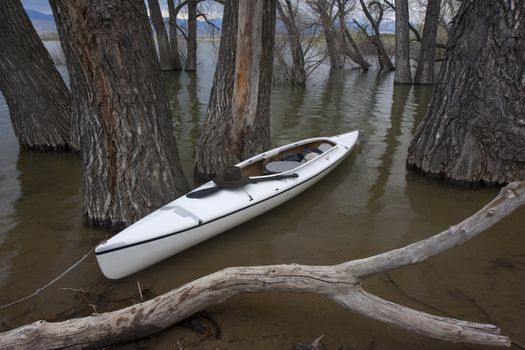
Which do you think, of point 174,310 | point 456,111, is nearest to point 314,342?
point 174,310

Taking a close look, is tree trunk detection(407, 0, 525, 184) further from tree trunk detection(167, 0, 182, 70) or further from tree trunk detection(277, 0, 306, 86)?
tree trunk detection(167, 0, 182, 70)

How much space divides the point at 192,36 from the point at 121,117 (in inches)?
708

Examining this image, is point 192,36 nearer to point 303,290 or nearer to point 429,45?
point 429,45

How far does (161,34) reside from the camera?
1964 cm

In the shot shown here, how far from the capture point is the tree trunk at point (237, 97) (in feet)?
16.4

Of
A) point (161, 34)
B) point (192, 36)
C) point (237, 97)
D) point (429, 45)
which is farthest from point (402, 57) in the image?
point (237, 97)

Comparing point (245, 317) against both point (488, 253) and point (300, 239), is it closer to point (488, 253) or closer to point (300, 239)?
point (300, 239)

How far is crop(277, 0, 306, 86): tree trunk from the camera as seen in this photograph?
48.6ft

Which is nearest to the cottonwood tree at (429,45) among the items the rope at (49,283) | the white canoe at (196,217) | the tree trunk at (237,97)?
the tree trunk at (237,97)

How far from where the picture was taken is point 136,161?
393 cm

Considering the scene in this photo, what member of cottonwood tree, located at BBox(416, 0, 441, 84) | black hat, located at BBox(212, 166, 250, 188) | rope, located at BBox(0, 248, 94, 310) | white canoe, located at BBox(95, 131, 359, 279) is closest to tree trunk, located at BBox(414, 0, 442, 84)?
cottonwood tree, located at BBox(416, 0, 441, 84)

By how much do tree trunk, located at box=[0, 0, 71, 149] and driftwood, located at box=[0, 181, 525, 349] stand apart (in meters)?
5.04

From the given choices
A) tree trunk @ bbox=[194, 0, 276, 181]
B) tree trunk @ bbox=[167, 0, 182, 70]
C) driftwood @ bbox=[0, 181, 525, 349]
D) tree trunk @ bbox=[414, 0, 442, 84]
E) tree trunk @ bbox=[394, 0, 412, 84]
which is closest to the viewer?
driftwood @ bbox=[0, 181, 525, 349]

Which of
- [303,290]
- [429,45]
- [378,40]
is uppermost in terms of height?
[378,40]
